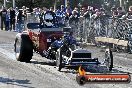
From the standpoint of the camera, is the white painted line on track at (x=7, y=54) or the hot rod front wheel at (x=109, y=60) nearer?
the hot rod front wheel at (x=109, y=60)

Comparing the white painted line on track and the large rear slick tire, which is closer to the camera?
the large rear slick tire

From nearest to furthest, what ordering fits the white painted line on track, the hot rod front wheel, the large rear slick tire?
the hot rod front wheel < the large rear slick tire < the white painted line on track

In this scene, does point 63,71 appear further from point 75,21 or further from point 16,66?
point 75,21

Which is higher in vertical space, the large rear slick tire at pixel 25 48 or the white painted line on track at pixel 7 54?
the large rear slick tire at pixel 25 48

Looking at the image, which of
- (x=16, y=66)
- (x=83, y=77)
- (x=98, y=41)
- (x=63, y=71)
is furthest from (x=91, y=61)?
(x=98, y=41)

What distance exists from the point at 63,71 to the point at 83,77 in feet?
19.2

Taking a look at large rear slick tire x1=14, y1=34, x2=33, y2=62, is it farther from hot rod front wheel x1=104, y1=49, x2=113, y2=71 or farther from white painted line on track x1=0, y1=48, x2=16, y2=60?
hot rod front wheel x1=104, y1=49, x2=113, y2=71

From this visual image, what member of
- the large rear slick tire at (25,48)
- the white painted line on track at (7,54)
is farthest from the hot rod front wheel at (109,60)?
the white painted line on track at (7,54)

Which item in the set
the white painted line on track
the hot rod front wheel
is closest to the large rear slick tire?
the white painted line on track

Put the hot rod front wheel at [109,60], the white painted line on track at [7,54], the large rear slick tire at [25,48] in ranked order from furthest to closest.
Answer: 1. the white painted line on track at [7,54]
2. the large rear slick tire at [25,48]
3. the hot rod front wheel at [109,60]

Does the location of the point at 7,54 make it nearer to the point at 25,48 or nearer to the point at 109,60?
the point at 25,48

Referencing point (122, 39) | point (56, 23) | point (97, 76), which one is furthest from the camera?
point (122, 39)

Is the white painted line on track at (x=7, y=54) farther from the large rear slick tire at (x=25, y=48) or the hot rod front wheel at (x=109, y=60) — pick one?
the hot rod front wheel at (x=109, y=60)

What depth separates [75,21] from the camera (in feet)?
76.9
